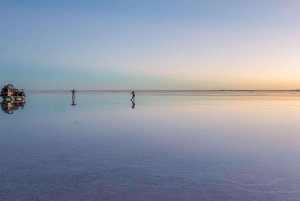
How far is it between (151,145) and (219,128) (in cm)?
749

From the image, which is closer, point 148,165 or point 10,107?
point 148,165

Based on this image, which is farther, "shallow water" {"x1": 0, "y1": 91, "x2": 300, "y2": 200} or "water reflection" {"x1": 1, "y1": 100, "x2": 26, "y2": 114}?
"water reflection" {"x1": 1, "y1": 100, "x2": 26, "y2": 114}

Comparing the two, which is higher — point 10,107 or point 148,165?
point 148,165

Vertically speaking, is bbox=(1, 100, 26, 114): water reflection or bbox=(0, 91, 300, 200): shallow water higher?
bbox=(0, 91, 300, 200): shallow water

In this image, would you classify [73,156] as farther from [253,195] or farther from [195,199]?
[253,195]

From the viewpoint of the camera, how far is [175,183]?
28.5 feet

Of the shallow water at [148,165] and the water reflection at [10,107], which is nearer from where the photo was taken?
the shallow water at [148,165]

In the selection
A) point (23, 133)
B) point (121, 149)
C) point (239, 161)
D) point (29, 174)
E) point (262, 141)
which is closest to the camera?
point (29, 174)

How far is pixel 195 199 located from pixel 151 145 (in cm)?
691

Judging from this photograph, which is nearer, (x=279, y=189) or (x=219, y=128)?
(x=279, y=189)

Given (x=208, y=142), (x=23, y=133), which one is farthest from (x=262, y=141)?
(x=23, y=133)

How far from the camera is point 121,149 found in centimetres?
1330

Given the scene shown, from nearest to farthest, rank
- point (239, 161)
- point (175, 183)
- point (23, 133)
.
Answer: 1. point (175, 183)
2. point (239, 161)
3. point (23, 133)

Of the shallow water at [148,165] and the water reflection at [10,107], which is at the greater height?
the shallow water at [148,165]
